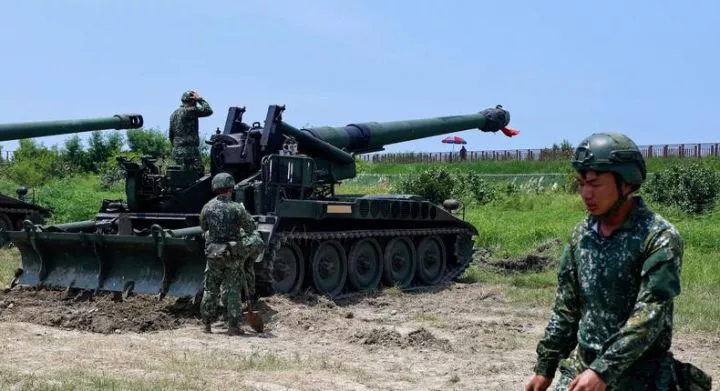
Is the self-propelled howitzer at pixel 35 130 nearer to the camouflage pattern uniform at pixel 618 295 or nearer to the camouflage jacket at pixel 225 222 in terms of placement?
the camouflage jacket at pixel 225 222

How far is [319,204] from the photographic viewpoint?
14.0m

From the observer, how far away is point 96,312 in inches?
458

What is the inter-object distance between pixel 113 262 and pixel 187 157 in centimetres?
205

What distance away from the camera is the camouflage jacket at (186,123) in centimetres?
1430

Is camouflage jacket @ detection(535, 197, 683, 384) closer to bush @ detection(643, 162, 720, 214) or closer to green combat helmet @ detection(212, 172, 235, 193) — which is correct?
green combat helmet @ detection(212, 172, 235, 193)

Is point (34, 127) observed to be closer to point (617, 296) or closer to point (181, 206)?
point (181, 206)

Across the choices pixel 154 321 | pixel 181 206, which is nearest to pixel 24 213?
pixel 181 206

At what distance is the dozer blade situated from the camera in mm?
→ 12344

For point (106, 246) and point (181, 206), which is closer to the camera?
point (106, 246)

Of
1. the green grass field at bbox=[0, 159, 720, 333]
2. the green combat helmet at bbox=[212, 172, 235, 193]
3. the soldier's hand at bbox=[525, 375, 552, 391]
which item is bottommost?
the green grass field at bbox=[0, 159, 720, 333]

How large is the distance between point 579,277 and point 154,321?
8.02m

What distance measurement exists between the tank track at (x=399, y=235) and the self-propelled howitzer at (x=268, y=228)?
0.02 m

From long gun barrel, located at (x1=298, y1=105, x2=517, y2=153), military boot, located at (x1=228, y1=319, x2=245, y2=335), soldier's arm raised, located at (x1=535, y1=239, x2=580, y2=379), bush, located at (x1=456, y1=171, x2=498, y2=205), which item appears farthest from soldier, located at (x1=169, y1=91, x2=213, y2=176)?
bush, located at (x1=456, y1=171, x2=498, y2=205)

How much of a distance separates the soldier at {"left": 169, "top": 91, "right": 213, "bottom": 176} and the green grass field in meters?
3.48
